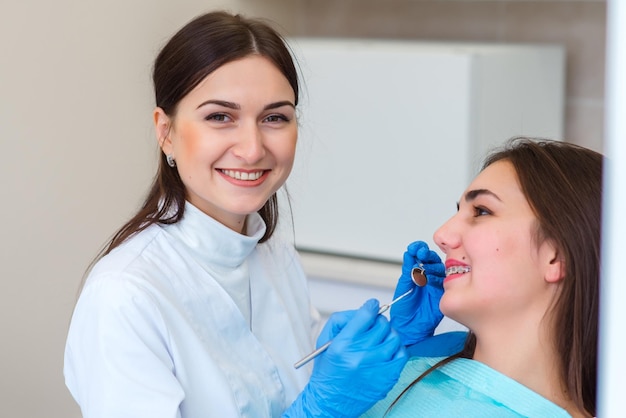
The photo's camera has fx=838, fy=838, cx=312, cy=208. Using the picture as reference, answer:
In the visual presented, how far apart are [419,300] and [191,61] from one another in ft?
2.05

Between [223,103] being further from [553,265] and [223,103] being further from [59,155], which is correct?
[59,155]

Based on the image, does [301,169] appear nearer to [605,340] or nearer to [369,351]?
[369,351]

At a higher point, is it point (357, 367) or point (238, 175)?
point (238, 175)

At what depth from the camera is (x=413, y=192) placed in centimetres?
236

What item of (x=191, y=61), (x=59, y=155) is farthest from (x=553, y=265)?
(x=59, y=155)

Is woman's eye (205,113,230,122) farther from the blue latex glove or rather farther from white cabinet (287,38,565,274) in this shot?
white cabinet (287,38,565,274)

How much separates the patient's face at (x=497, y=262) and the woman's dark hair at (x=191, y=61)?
0.40 meters

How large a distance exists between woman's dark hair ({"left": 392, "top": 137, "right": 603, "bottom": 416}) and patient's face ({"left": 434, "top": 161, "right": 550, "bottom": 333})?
2 centimetres

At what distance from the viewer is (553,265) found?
1.31 meters

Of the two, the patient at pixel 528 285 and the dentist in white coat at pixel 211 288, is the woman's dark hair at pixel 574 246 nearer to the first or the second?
the patient at pixel 528 285

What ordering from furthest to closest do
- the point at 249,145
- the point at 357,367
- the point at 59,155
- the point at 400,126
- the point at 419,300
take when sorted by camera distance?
the point at 400,126 < the point at 59,155 < the point at 419,300 < the point at 249,145 < the point at 357,367

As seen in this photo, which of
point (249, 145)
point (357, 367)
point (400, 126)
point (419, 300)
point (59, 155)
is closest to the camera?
point (357, 367)

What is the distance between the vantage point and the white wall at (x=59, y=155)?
2.10 metres

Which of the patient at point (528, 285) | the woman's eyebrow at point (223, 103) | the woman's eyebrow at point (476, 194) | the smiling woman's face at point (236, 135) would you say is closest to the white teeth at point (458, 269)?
the patient at point (528, 285)
